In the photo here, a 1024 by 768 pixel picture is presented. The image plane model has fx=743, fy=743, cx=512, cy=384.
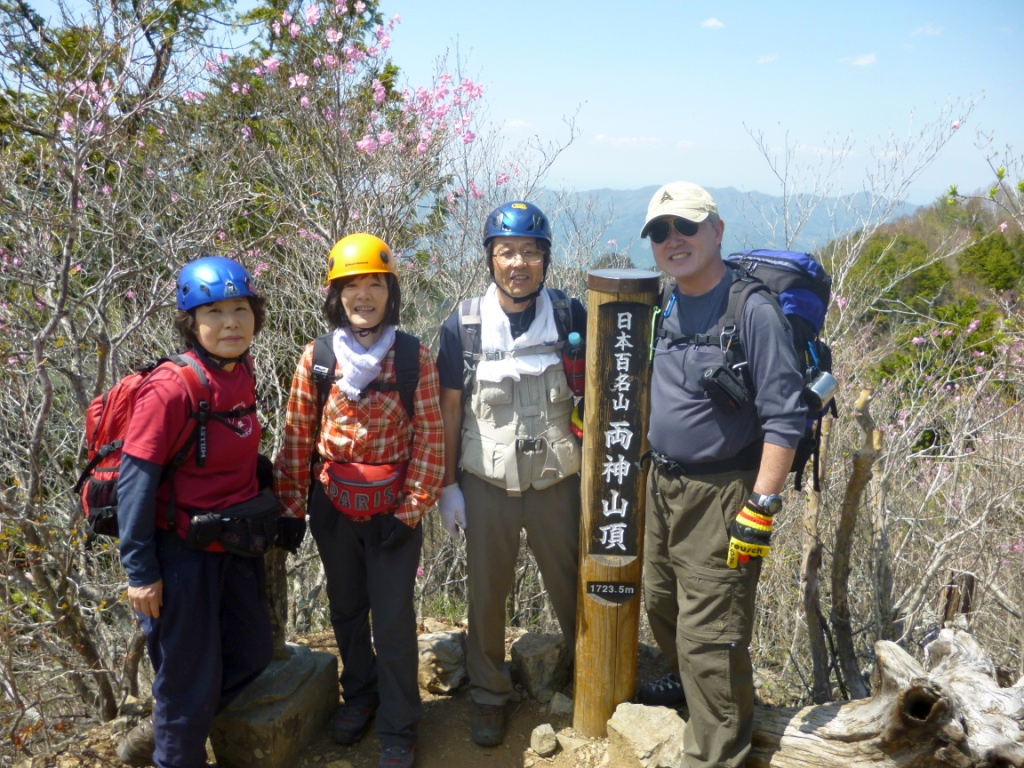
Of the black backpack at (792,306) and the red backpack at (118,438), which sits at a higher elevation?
the black backpack at (792,306)

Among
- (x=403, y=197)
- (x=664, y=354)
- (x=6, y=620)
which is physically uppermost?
(x=403, y=197)

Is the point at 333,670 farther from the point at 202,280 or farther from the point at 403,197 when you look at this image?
the point at 403,197

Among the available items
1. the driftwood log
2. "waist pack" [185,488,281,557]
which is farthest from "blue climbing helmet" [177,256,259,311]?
the driftwood log

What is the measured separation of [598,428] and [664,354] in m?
0.43

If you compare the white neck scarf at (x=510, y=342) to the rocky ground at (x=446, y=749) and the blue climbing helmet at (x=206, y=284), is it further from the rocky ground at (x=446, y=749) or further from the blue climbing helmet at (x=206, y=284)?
the rocky ground at (x=446, y=749)

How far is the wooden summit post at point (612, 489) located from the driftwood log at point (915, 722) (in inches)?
27.3

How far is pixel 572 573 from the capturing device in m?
3.50

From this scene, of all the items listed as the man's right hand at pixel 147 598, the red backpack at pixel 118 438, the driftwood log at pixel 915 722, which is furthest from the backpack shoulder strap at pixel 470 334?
the driftwood log at pixel 915 722

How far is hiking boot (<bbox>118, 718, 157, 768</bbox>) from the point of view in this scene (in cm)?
309

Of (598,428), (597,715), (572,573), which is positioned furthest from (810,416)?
(597,715)

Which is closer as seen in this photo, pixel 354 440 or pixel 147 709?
pixel 354 440

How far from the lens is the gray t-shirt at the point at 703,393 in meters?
2.71

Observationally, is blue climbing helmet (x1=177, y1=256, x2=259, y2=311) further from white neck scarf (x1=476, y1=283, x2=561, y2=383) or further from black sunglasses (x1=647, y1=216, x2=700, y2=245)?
black sunglasses (x1=647, y1=216, x2=700, y2=245)

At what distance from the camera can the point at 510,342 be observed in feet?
10.7
